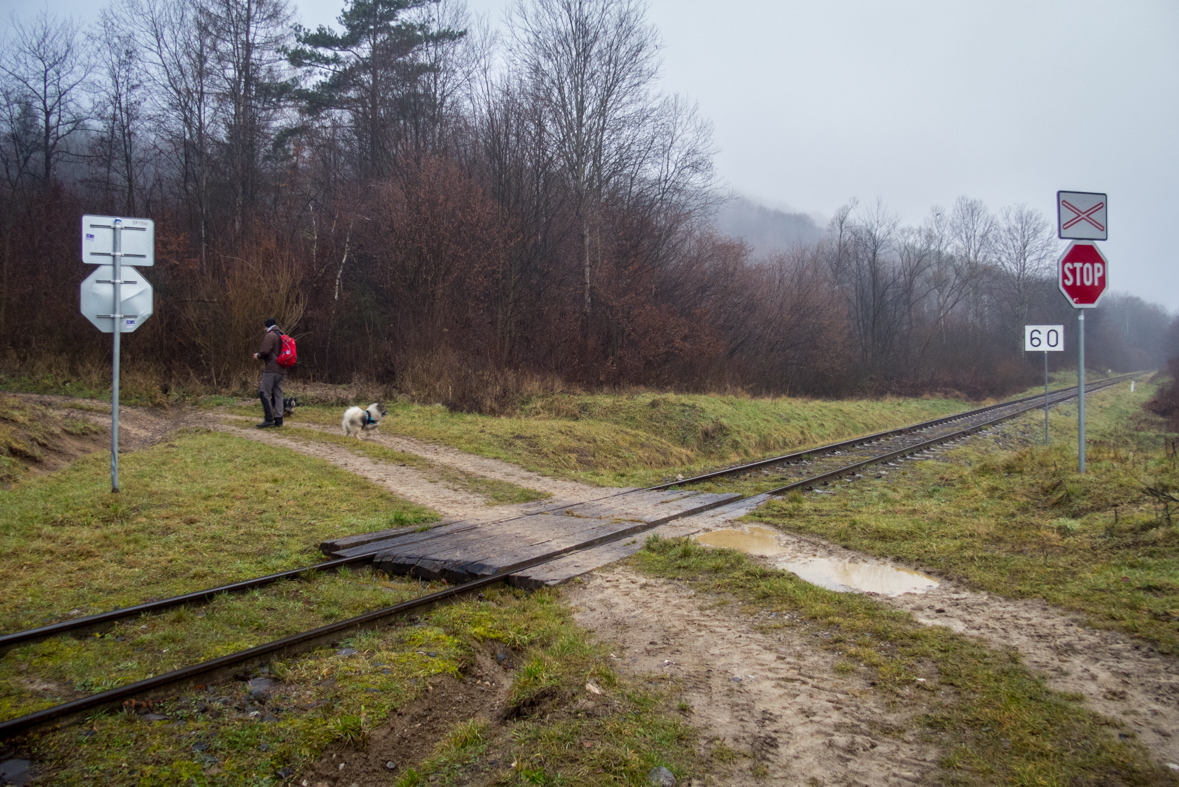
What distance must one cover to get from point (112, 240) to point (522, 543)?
19.8 ft

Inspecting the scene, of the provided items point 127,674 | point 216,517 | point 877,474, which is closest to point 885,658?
point 127,674

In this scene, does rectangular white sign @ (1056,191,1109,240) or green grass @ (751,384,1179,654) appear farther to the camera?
rectangular white sign @ (1056,191,1109,240)

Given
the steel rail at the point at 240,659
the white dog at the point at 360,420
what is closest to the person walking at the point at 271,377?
the white dog at the point at 360,420

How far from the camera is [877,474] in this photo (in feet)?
42.5

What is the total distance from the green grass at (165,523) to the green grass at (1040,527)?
5.45 metres

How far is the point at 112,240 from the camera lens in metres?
8.20

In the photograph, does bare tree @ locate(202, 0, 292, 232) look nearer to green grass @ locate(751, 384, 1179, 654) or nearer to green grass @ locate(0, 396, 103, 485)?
green grass @ locate(0, 396, 103, 485)

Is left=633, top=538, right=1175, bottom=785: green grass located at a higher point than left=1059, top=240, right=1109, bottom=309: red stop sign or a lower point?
lower

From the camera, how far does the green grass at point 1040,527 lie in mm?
5305

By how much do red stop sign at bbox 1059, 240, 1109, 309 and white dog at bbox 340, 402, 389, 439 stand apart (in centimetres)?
1175

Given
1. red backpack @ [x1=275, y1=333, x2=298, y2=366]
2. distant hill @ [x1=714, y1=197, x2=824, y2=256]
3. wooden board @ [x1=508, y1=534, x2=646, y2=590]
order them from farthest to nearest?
1. distant hill @ [x1=714, y1=197, x2=824, y2=256]
2. red backpack @ [x1=275, y1=333, x2=298, y2=366]
3. wooden board @ [x1=508, y1=534, x2=646, y2=590]

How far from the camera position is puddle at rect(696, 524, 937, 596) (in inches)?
235

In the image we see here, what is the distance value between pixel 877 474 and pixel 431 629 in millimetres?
10305

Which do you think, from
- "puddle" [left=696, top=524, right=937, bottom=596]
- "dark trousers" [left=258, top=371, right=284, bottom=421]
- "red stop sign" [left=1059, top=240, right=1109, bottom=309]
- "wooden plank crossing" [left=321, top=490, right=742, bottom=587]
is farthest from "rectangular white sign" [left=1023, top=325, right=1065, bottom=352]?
"dark trousers" [left=258, top=371, right=284, bottom=421]
